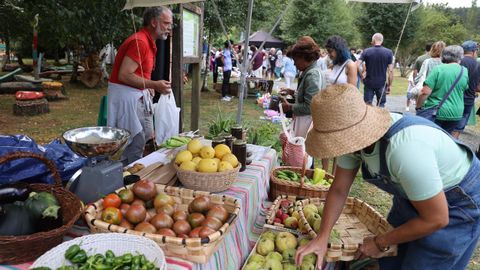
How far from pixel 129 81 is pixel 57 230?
213cm

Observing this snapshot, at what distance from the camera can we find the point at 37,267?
1.22 metres

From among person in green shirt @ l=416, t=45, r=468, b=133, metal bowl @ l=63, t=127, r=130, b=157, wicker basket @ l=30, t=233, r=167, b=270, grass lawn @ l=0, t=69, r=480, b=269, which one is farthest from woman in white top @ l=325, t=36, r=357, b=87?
wicker basket @ l=30, t=233, r=167, b=270

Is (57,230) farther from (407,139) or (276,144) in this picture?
(276,144)

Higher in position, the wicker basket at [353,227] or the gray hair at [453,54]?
the gray hair at [453,54]

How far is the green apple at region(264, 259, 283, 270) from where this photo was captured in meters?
1.98

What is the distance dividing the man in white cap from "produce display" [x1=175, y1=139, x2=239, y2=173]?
654mm

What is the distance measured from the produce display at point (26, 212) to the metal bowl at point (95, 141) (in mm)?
273

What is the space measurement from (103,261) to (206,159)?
97 centimetres

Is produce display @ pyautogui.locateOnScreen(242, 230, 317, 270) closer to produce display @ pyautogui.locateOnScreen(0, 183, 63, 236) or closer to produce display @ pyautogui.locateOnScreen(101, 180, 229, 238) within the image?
produce display @ pyautogui.locateOnScreen(101, 180, 229, 238)

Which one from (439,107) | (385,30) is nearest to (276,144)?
(439,107)

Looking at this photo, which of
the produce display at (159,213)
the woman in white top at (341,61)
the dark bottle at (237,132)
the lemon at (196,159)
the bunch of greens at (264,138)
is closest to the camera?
the produce display at (159,213)

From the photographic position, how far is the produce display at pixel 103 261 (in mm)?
1277

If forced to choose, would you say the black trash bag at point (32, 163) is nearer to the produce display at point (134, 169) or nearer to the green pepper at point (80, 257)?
the produce display at point (134, 169)

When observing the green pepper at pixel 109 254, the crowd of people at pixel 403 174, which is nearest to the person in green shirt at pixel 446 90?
the crowd of people at pixel 403 174
